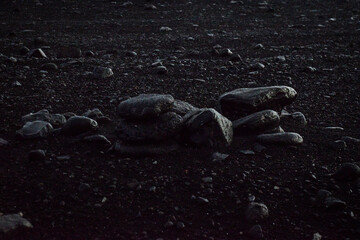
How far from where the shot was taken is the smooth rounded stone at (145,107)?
238 cm

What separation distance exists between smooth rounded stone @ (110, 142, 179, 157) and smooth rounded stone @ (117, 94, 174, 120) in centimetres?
18

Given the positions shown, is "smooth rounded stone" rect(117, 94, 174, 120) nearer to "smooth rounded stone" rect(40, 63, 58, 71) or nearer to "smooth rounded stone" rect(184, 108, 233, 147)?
"smooth rounded stone" rect(184, 108, 233, 147)

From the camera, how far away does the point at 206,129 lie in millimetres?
2402

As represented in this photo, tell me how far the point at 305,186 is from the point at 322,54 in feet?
11.1

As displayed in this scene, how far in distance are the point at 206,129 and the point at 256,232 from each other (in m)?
0.82

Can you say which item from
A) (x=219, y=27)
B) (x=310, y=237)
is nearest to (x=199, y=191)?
(x=310, y=237)

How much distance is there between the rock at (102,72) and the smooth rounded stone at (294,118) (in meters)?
1.86

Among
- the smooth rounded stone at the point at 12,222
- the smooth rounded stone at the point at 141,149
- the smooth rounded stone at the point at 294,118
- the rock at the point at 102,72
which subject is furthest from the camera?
the rock at the point at 102,72

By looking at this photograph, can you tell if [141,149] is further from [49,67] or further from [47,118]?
[49,67]

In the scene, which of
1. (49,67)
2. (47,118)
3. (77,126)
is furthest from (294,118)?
(49,67)

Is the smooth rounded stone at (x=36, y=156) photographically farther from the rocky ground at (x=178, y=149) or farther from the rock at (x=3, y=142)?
the rock at (x=3, y=142)

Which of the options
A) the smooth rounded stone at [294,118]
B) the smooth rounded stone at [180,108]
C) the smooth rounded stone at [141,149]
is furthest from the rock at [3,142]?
the smooth rounded stone at [294,118]

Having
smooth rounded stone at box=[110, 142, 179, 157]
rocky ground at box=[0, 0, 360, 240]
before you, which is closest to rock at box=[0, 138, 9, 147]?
rocky ground at box=[0, 0, 360, 240]

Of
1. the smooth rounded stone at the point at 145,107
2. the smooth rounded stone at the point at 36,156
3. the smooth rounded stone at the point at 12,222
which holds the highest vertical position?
the smooth rounded stone at the point at 145,107
